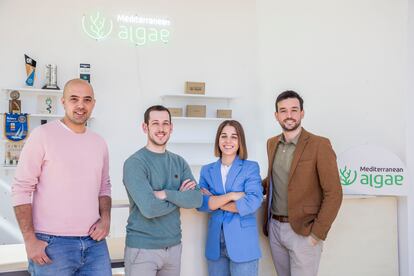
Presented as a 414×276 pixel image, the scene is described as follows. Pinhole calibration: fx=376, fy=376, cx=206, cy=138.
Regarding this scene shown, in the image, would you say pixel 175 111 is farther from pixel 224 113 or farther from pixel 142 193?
pixel 142 193

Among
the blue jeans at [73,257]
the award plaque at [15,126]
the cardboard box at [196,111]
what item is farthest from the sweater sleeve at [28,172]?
the cardboard box at [196,111]

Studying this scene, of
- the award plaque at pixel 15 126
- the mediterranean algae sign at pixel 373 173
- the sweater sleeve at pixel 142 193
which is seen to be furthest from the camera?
the award plaque at pixel 15 126

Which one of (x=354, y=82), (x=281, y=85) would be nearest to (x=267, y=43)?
(x=281, y=85)

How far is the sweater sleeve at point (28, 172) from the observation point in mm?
1666

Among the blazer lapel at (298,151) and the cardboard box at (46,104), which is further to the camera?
the cardboard box at (46,104)

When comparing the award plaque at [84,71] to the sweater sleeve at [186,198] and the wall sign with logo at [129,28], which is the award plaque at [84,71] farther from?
the sweater sleeve at [186,198]

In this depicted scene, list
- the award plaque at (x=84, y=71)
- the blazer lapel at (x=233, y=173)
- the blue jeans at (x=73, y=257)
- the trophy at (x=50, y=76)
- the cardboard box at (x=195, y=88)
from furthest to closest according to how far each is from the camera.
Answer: the cardboard box at (x=195, y=88) < the award plaque at (x=84, y=71) < the trophy at (x=50, y=76) < the blazer lapel at (x=233, y=173) < the blue jeans at (x=73, y=257)

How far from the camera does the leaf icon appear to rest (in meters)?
4.66

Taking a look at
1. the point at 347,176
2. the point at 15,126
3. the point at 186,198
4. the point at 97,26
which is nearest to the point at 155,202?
the point at 186,198

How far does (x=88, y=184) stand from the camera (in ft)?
5.89

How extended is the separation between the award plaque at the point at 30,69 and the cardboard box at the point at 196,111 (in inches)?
74.7

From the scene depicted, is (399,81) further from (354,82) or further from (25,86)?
(25,86)

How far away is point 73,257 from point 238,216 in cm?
86

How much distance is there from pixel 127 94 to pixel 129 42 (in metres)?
0.67
